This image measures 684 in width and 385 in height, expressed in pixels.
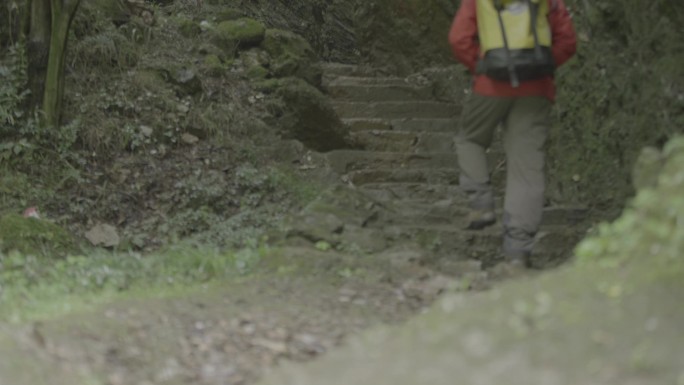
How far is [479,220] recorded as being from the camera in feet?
Result: 23.2

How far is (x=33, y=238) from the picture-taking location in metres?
8.22

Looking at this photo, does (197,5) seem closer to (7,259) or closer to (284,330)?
(7,259)

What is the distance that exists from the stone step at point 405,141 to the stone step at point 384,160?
0.30 m

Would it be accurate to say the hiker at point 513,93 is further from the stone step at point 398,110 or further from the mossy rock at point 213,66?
the mossy rock at point 213,66

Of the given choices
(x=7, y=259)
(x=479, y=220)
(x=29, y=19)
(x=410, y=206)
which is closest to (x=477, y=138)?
(x=479, y=220)

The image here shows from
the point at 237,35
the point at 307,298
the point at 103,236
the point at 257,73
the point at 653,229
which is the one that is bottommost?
the point at 103,236

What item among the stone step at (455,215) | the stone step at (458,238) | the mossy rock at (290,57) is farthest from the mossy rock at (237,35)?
the stone step at (458,238)

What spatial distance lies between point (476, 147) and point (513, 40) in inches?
34.9

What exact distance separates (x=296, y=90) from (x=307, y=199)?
2.64m

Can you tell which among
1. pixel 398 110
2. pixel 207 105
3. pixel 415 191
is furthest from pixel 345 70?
pixel 415 191

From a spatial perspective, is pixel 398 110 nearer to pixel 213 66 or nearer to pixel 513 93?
pixel 213 66

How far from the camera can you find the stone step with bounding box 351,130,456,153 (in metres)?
11.4

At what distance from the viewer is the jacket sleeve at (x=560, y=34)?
22.2ft

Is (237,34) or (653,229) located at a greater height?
(653,229)
